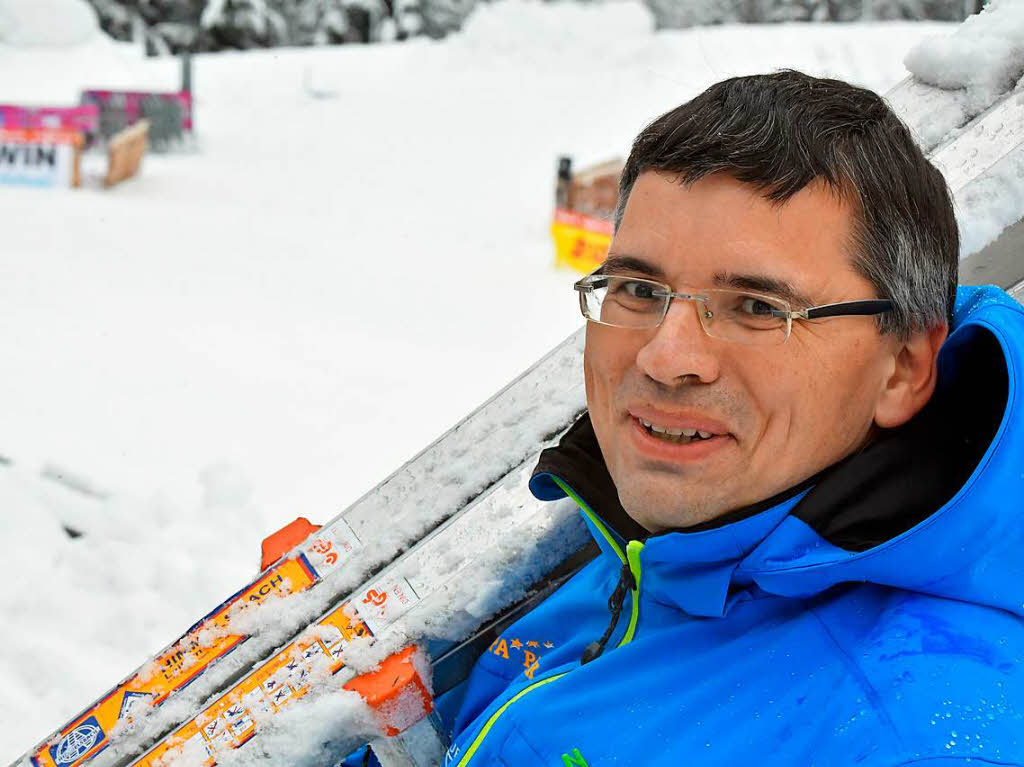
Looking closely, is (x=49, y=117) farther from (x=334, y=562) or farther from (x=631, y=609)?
(x=631, y=609)

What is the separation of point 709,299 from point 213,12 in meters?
30.5

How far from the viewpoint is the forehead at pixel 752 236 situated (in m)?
1.31

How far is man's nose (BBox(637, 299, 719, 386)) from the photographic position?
135cm

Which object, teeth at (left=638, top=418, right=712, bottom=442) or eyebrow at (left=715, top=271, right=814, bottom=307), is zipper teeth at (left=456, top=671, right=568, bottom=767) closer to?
teeth at (left=638, top=418, right=712, bottom=442)

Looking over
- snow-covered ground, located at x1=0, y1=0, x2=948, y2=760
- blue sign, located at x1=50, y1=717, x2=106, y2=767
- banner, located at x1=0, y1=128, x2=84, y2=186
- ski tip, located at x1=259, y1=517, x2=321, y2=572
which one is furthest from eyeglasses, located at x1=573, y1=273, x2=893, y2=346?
banner, located at x1=0, y1=128, x2=84, y2=186

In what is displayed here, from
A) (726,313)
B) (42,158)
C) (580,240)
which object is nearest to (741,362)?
(726,313)

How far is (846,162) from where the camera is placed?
131 cm

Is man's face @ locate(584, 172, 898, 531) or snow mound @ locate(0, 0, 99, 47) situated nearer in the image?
man's face @ locate(584, 172, 898, 531)

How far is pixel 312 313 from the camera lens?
27.9 ft

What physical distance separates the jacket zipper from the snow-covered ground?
939 mm

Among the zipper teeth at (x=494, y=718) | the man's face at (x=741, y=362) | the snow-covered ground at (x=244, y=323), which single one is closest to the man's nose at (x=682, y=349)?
the man's face at (x=741, y=362)

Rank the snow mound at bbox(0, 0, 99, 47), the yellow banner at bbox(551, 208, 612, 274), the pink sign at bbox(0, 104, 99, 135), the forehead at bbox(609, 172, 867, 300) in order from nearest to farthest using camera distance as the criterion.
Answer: the forehead at bbox(609, 172, 867, 300), the yellow banner at bbox(551, 208, 612, 274), the pink sign at bbox(0, 104, 99, 135), the snow mound at bbox(0, 0, 99, 47)

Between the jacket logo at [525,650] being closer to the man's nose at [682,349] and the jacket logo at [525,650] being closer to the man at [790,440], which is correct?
the man at [790,440]

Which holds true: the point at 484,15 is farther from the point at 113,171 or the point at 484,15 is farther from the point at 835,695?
the point at 835,695
